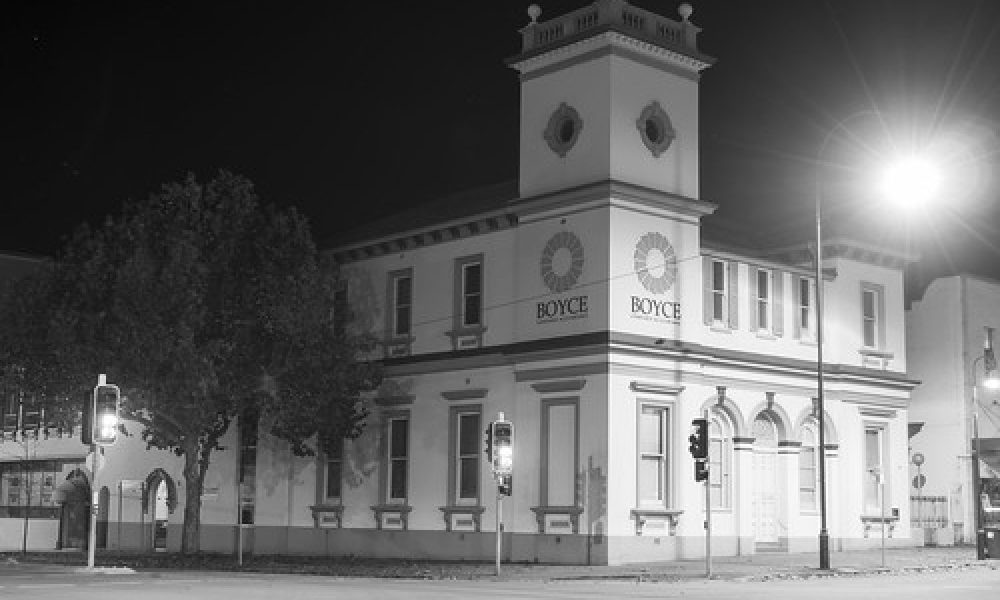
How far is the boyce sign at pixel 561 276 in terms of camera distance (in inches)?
1515

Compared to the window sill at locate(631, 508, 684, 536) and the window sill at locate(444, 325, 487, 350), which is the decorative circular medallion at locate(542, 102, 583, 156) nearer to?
the window sill at locate(444, 325, 487, 350)

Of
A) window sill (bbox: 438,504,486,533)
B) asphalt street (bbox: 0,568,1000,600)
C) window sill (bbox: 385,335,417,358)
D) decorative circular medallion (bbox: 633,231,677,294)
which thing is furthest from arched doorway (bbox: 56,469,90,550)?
decorative circular medallion (bbox: 633,231,677,294)

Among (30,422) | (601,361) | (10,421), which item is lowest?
(30,422)

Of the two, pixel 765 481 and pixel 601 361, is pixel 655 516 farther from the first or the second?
pixel 765 481

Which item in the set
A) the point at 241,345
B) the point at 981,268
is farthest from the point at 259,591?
the point at 981,268

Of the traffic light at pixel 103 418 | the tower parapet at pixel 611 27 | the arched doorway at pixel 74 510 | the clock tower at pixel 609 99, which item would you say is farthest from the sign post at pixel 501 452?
the arched doorway at pixel 74 510

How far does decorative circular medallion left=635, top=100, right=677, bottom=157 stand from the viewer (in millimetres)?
39125

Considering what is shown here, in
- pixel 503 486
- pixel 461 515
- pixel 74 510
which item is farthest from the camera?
pixel 74 510

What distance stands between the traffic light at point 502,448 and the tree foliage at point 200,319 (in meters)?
10.0

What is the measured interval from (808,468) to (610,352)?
10130 mm

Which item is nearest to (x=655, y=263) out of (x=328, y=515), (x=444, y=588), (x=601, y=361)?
(x=601, y=361)

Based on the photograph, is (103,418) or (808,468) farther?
(808,468)

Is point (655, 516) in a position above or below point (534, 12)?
below

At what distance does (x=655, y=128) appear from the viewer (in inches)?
1564
